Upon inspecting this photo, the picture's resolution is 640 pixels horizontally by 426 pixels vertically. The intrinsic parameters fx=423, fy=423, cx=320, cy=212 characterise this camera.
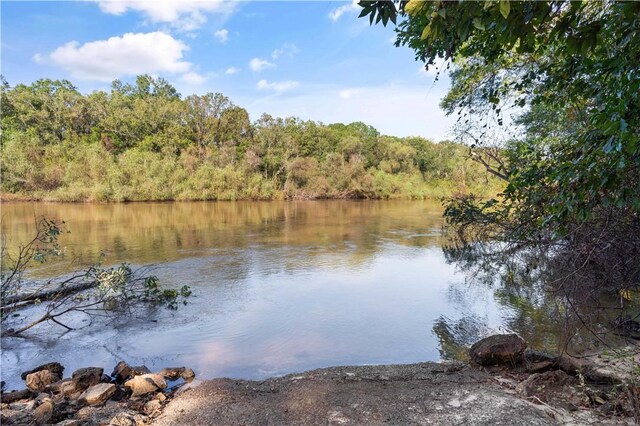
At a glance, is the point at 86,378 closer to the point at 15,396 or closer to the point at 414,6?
the point at 15,396

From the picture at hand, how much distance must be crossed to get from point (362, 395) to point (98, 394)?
9.90 ft

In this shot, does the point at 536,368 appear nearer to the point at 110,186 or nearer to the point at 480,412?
the point at 480,412

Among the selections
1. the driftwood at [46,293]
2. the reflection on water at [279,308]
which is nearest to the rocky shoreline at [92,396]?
the reflection on water at [279,308]

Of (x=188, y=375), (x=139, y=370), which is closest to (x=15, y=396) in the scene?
(x=139, y=370)

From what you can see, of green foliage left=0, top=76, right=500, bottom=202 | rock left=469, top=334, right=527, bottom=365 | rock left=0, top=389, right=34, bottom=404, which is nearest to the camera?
rock left=0, top=389, right=34, bottom=404

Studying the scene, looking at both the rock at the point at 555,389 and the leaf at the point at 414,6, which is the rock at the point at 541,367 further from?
the leaf at the point at 414,6

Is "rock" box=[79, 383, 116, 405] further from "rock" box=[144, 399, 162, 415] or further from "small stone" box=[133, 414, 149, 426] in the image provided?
"small stone" box=[133, 414, 149, 426]

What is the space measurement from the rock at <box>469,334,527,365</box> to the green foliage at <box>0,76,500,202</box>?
31.5 metres

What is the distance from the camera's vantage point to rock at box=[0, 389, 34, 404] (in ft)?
16.0

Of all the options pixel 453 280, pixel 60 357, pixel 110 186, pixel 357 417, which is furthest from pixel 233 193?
pixel 357 417

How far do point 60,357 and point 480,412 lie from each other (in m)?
6.06

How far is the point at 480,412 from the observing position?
14.3 ft

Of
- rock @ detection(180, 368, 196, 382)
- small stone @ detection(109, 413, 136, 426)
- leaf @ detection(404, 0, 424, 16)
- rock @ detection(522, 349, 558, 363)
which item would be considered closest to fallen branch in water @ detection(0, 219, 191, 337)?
rock @ detection(180, 368, 196, 382)

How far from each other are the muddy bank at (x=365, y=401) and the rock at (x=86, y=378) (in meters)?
1.21
